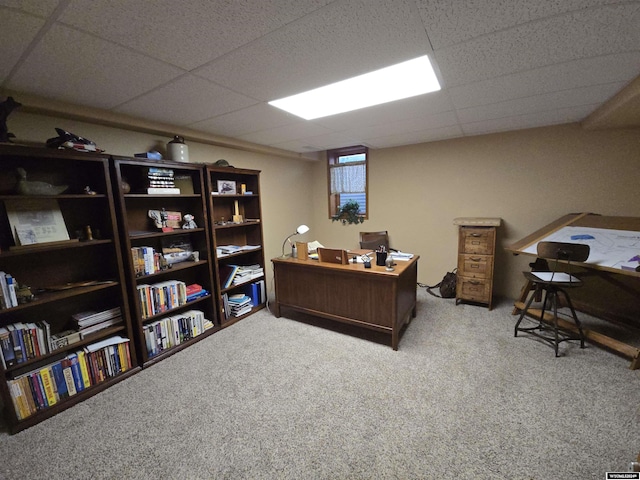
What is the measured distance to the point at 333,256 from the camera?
277cm

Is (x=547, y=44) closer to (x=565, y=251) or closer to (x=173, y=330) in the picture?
(x=565, y=251)

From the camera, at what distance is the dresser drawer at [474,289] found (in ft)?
10.6

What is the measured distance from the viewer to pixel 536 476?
133cm

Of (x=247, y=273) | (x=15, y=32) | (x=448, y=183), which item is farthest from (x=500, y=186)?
(x=15, y=32)

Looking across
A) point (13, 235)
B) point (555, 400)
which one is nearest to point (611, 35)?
point (555, 400)

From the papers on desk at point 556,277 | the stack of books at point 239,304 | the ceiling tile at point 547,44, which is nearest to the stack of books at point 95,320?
the stack of books at point 239,304

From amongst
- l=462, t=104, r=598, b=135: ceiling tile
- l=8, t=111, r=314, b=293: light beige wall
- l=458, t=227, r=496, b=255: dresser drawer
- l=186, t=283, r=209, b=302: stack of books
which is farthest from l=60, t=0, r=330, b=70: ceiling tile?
l=458, t=227, r=496, b=255: dresser drawer

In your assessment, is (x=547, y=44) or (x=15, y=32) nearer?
(x=15, y=32)

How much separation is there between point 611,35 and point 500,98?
886mm

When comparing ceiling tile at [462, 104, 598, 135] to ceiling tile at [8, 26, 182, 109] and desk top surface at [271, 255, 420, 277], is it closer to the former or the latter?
desk top surface at [271, 255, 420, 277]

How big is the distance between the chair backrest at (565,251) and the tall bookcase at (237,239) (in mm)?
3068

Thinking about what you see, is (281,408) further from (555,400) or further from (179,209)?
(179,209)

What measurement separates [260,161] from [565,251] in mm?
3722

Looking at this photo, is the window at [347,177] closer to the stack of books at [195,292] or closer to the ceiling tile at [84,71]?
the stack of books at [195,292]
